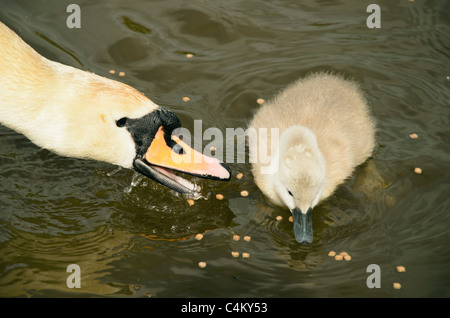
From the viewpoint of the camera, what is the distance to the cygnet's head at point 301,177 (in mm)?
3701

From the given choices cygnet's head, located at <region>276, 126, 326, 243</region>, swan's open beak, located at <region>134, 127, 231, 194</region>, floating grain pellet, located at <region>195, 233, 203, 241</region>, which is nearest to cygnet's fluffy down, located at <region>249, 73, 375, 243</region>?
cygnet's head, located at <region>276, 126, 326, 243</region>

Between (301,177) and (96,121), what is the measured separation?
1.23 m

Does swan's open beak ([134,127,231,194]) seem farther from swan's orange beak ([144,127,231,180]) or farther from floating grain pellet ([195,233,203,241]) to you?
floating grain pellet ([195,233,203,241])

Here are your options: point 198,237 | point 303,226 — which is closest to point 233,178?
point 198,237

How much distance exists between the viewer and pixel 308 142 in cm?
391

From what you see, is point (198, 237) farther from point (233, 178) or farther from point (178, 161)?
point (233, 178)

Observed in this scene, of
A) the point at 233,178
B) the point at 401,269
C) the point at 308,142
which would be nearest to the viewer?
the point at 401,269

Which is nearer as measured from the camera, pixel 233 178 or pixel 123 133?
pixel 123 133

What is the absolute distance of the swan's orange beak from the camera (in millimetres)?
3646

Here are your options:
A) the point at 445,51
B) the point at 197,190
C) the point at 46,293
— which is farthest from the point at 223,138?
the point at 445,51

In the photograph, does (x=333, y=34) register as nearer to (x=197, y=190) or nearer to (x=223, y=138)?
(x=223, y=138)

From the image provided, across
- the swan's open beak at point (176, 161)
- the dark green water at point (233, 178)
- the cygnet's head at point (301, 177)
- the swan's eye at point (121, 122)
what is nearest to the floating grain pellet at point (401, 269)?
the dark green water at point (233, 178)

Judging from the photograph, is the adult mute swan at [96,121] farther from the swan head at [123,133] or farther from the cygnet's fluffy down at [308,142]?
the cygnet's fluffy down at [308,142]
